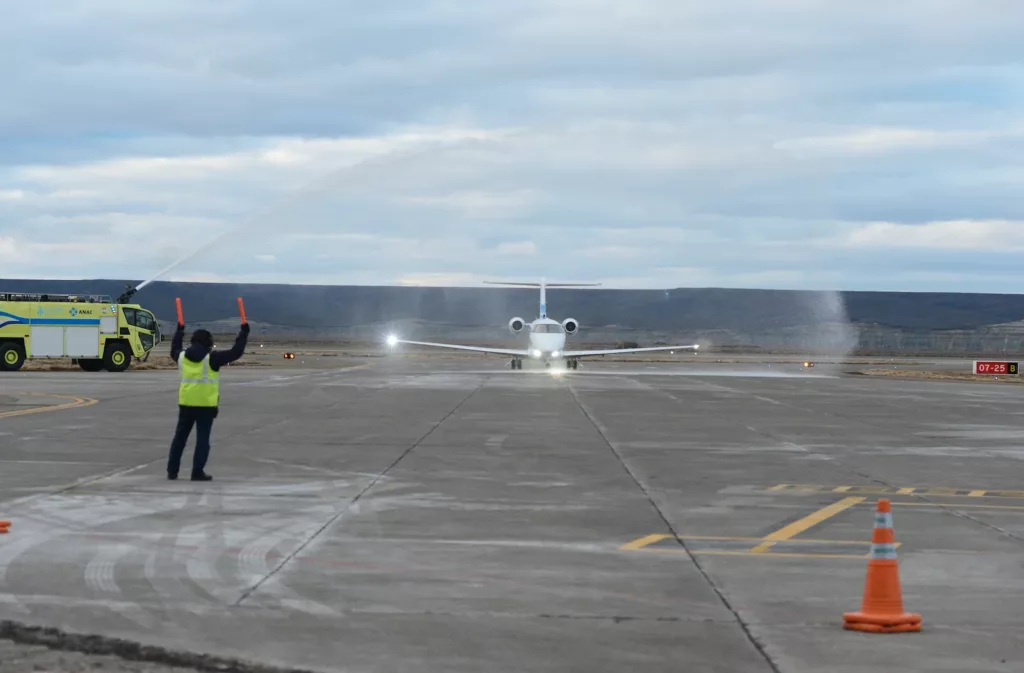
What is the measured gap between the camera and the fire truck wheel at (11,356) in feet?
188

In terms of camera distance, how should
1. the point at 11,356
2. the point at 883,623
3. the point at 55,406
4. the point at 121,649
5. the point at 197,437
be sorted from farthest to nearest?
the point at 11,356, the point at 55,406, the point at 197,437, the point at 883,623, the point at 121,649

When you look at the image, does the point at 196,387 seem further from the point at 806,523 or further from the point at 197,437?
the point at 806,523

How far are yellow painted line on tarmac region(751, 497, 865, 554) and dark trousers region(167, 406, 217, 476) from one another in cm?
789

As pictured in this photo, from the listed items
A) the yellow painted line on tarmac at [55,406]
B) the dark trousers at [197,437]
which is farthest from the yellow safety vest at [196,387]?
the yellow painted line on tarmac at [55,406]

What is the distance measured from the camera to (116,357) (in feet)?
198

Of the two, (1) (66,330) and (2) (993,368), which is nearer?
(1) (66,330)

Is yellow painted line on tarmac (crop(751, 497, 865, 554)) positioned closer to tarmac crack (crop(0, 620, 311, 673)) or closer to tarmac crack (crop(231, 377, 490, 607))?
tarmac crack (crop(231, 377, 490, 607))

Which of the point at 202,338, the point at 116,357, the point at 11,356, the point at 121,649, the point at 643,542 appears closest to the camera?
the point at 121,649

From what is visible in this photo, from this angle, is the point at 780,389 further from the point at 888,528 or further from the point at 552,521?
the point at 888,528

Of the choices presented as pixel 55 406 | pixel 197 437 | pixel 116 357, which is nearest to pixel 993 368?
pixel 116 357

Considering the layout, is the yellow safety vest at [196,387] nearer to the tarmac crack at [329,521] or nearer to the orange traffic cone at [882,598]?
the tarmac crack at [329,521]

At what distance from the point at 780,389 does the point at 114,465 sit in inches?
1320

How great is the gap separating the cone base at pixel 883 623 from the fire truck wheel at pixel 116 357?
5532 centimetres

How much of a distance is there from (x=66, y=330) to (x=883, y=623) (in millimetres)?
54304
